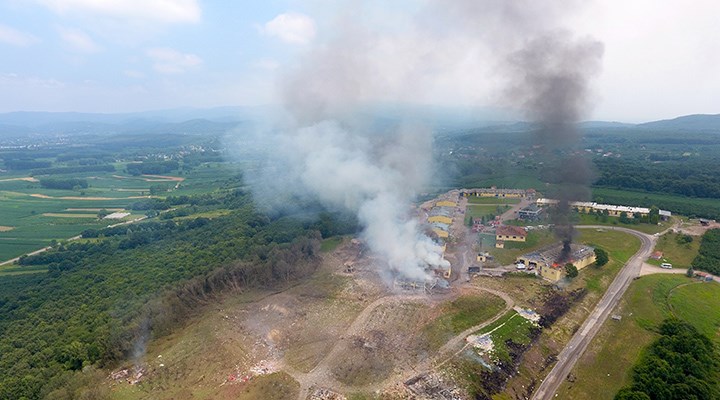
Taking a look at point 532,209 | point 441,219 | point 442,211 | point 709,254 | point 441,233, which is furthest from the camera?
point 532,209

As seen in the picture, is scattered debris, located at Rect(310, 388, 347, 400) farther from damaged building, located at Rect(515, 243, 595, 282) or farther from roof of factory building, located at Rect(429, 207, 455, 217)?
roof of factory building, located at Rect(429, 207, 455, 217)

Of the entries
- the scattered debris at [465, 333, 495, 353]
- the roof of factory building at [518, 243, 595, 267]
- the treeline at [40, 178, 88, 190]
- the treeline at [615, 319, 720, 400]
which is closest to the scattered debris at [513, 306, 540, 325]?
the scattered debris at [465, 333, 495, 353]

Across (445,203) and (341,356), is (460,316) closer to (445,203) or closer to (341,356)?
(341,356)

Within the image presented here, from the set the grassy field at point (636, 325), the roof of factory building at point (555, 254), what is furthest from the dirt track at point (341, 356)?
the roof of factory building at point (555, 254)

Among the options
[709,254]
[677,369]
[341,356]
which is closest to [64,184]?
[341,356]

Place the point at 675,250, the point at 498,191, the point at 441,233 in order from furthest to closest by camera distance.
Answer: the point at 498,191, the point at 441,233, the point at 675,250

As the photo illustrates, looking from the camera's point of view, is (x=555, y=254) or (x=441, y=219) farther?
(x=441, y=219)

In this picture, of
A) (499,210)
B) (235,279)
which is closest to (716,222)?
(499,210)
